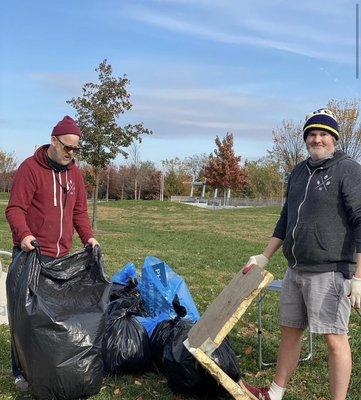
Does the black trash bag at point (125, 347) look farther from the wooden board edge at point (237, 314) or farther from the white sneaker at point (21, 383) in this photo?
the wooden board edge at point (237, 314)

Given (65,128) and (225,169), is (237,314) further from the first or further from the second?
(225,169)

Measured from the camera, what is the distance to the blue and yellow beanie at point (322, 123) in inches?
121

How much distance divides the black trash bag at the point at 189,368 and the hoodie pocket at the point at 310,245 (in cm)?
90

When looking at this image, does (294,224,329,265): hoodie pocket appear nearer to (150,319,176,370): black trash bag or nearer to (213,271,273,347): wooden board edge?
(213,271,273,347): wooden board edge

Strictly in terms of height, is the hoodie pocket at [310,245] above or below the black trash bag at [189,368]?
above

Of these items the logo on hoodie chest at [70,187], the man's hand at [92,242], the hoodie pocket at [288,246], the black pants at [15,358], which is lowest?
the black pants at [15,358]

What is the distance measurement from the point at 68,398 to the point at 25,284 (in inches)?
30.8

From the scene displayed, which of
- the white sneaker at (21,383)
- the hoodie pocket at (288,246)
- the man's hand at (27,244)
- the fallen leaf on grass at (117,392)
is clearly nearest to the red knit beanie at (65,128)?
the man's hand at (27,244)

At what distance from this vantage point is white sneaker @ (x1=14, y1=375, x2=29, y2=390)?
3.53 m

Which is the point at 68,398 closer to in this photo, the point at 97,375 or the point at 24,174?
the point at 97,375

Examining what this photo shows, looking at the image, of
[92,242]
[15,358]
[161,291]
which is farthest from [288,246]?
[15,358]

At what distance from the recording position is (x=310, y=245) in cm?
304

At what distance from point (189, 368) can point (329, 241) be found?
1259 mm

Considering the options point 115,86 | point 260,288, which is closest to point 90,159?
point 115,86
